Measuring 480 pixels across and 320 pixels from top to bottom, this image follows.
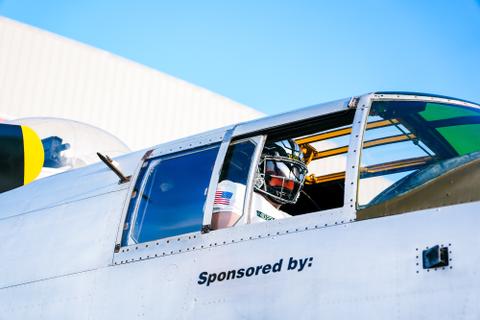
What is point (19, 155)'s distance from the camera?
Result: 37.3 feet

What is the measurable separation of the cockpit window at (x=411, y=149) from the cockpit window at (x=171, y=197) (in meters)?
1.58

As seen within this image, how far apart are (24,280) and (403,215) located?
153 inches

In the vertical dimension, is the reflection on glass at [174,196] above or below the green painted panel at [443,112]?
below

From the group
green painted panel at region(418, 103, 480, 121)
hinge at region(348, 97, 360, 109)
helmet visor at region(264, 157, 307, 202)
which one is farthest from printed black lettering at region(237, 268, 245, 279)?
green painted panel at region(418, 103, 480, 121)

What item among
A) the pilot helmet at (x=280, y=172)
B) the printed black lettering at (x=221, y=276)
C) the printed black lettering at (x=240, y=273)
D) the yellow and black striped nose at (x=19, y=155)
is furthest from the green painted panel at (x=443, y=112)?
the yellow and black striped nose at (x=19, y=155)

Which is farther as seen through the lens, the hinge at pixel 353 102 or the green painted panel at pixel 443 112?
the green painted panel at pixel 443 112

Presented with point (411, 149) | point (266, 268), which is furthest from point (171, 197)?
point (411, 149)

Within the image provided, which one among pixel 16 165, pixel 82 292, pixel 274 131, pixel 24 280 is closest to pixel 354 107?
pixel 274 131

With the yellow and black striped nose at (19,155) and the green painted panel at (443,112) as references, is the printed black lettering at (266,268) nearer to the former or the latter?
the green painted panel at (443,112)

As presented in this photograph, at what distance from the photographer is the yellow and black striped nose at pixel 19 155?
11.1 m

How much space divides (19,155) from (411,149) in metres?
7.05

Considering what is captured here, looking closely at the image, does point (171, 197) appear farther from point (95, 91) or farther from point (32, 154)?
point (95, 91)

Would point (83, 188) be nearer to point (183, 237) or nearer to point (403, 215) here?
point (183, 237)

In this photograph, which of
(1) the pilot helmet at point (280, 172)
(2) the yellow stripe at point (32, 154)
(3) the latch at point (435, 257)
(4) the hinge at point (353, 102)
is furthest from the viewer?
(2) the yellow stripe at point (32, 154)
